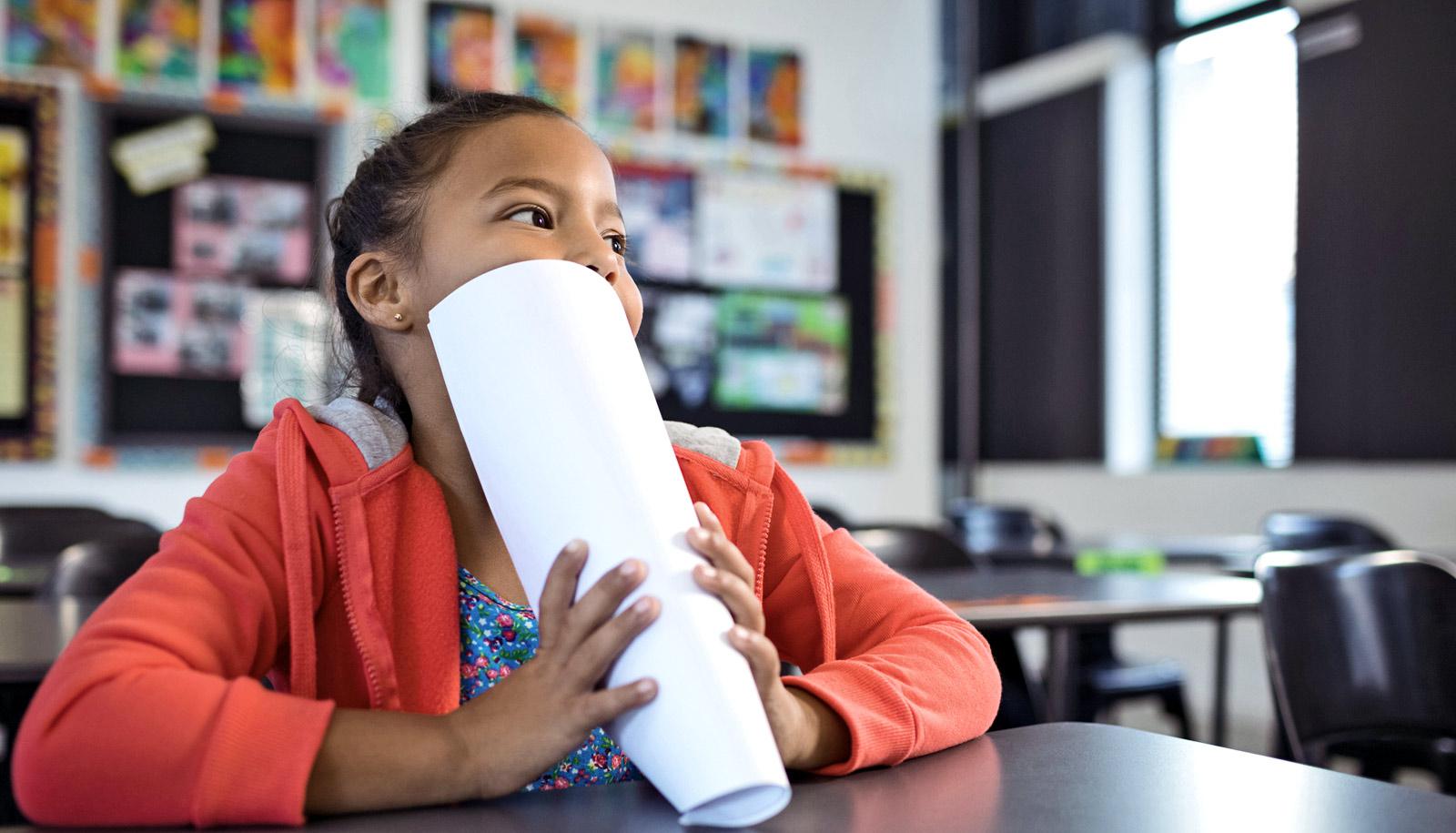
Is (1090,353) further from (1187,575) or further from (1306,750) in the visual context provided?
(1306,750)

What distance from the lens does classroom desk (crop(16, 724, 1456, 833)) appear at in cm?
60

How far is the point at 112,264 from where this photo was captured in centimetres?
414

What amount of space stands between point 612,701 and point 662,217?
14.6 feet

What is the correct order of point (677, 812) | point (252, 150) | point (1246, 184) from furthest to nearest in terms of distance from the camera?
1. point (1246, 184)
2. point (252, 150)
3. point (677, 812)

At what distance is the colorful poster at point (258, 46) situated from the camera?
432 cm

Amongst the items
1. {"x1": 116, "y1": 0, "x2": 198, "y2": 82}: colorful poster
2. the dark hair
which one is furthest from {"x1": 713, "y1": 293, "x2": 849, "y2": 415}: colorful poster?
the dark hair

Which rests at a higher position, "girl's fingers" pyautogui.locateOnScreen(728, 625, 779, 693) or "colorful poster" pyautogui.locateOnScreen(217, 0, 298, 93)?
"colorful poster" pyautogui.locateOnScreen(217, 0, 298, 93)

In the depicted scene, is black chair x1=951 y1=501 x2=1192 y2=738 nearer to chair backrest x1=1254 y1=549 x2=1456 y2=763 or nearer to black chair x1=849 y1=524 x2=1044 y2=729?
black chair x1=849 y1=524 x2=1044 y2=729

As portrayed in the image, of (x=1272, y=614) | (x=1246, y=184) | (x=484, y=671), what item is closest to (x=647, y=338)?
(x=1246, y=184)

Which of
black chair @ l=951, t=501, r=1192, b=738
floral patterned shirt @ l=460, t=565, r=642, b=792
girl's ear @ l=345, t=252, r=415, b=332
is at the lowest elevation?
black chair @ l=951, t=501, r=1192, b=738

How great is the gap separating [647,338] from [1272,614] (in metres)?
3.48

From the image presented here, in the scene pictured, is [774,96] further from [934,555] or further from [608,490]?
[608,490]

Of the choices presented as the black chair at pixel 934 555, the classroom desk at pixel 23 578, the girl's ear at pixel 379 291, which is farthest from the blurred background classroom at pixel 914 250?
the girl's ear at pixel 379 291

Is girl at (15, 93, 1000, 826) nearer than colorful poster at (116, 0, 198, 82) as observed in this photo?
Yes
